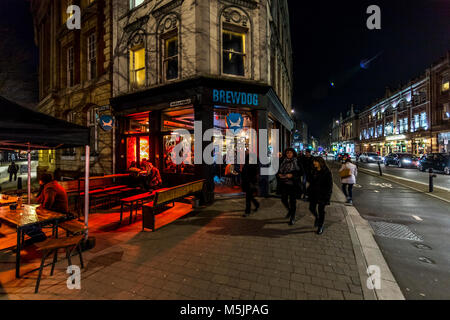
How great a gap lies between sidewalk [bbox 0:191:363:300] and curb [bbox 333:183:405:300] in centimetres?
12

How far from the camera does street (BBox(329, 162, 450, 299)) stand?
3211mm

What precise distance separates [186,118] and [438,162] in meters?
21.9

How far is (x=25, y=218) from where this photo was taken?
388cm

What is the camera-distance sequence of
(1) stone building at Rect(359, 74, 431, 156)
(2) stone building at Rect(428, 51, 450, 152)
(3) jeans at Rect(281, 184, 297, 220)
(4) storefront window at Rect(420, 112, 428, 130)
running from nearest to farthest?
1. (3) jeans at Rect(281, 184, 297, 220)
2. (2) stone building at Rect(428, 51, 450, 152)
3. (4) storefront window at Rect(420, 112, 428, 130)
4. (1) stone building at Rect(359, 74, 431, 156)

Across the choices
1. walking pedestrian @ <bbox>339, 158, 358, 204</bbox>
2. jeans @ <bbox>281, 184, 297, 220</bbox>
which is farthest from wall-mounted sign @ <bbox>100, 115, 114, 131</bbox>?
walking pedestrian @ <bbox>339, 158, 358, 204</bbox>

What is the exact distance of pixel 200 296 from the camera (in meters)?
2.89

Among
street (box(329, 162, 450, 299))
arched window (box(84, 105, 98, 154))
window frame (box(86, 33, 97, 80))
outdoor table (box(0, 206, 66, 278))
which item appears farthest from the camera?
window frame (box(86, 33, 97, 80))

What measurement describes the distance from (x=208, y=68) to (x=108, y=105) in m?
6.42

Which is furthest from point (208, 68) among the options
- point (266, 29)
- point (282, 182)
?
point (282, 182)

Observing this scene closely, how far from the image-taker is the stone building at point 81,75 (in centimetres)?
1145

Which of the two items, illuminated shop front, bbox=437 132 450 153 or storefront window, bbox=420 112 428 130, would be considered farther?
storefront window, bbox=420 112 428 130

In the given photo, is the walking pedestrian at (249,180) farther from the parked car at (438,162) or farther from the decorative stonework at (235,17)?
the parked car at (438,162)

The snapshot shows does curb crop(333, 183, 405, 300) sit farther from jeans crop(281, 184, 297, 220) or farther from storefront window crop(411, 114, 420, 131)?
storefront window crop(411, 114, 420, 131)

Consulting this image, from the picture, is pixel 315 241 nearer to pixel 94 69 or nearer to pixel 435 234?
pixel 435 234
